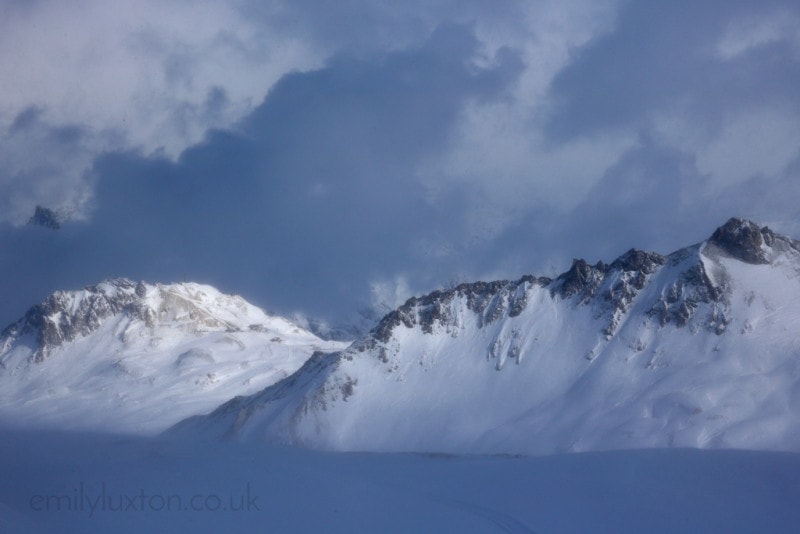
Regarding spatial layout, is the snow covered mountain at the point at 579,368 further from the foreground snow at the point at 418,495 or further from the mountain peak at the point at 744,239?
the foreground snow at the point at 418,495

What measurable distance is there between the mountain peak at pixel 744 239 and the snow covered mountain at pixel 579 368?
0.68ft

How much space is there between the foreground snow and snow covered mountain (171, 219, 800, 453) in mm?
21543

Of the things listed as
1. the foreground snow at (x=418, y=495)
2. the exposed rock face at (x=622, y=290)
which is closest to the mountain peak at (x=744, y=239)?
the exposed rock face at (x=622, y=290)

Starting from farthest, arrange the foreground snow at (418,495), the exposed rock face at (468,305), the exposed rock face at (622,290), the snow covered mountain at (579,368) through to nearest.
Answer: the exposed rock face at (468,305) → the exposed rock face at (622,290) → the snow covered mountain at (579,368) → the foreground snow at (418,495)

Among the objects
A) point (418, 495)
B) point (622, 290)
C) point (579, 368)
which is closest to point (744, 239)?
point (622, 290)

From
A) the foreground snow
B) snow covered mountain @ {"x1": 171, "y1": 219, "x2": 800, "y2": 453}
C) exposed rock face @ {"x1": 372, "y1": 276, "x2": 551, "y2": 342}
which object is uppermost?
exposed rock face @ {"x1": 372, "y1": 276, "x2": 551, "y2": 342}

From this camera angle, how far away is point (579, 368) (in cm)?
12488

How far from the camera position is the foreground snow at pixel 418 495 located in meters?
45.0

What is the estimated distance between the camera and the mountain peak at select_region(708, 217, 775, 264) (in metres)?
122

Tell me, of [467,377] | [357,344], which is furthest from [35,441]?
[467,377]

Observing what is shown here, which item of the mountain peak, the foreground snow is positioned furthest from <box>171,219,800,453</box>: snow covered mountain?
the foreground snow

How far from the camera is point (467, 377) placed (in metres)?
135

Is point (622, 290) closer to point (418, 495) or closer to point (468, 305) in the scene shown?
point (468, 305)

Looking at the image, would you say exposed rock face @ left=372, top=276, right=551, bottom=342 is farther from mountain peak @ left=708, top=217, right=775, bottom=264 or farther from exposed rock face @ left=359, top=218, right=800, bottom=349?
mountain peak @ left=708, top=217, right=775, bottom=264
